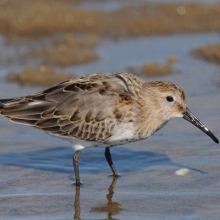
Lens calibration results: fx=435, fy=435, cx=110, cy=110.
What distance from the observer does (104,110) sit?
748 cm

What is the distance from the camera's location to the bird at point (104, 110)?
7441mm

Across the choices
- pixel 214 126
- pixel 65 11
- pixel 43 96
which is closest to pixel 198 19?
pixel 65 11

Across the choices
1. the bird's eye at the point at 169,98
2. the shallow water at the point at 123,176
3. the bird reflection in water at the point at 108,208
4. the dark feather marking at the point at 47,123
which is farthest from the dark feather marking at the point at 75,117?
the bird's eye at the point at 169,98

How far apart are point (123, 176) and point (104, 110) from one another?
1.37 m

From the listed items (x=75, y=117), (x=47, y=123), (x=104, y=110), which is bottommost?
(x=47, y=123)

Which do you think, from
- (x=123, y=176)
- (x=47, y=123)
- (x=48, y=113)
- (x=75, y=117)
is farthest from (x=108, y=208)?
(x=48, y=113)

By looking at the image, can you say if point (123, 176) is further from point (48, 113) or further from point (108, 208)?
point (48, 113)

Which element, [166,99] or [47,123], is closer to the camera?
[166,99]

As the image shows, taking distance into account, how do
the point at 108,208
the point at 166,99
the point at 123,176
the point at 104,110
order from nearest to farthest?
the point at 108,208, the point at 104,110, the point at 166,99, the point at 123,176

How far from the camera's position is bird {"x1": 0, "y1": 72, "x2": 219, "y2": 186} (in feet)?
24.4

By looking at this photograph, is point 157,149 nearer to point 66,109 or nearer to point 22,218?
point 66,109

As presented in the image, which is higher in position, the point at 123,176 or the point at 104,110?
the point at 104,110

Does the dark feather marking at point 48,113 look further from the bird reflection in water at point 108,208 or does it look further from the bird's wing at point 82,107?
the bird reflection in water at point 108,208

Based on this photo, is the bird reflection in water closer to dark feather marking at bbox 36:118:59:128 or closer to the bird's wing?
the bird's wing
